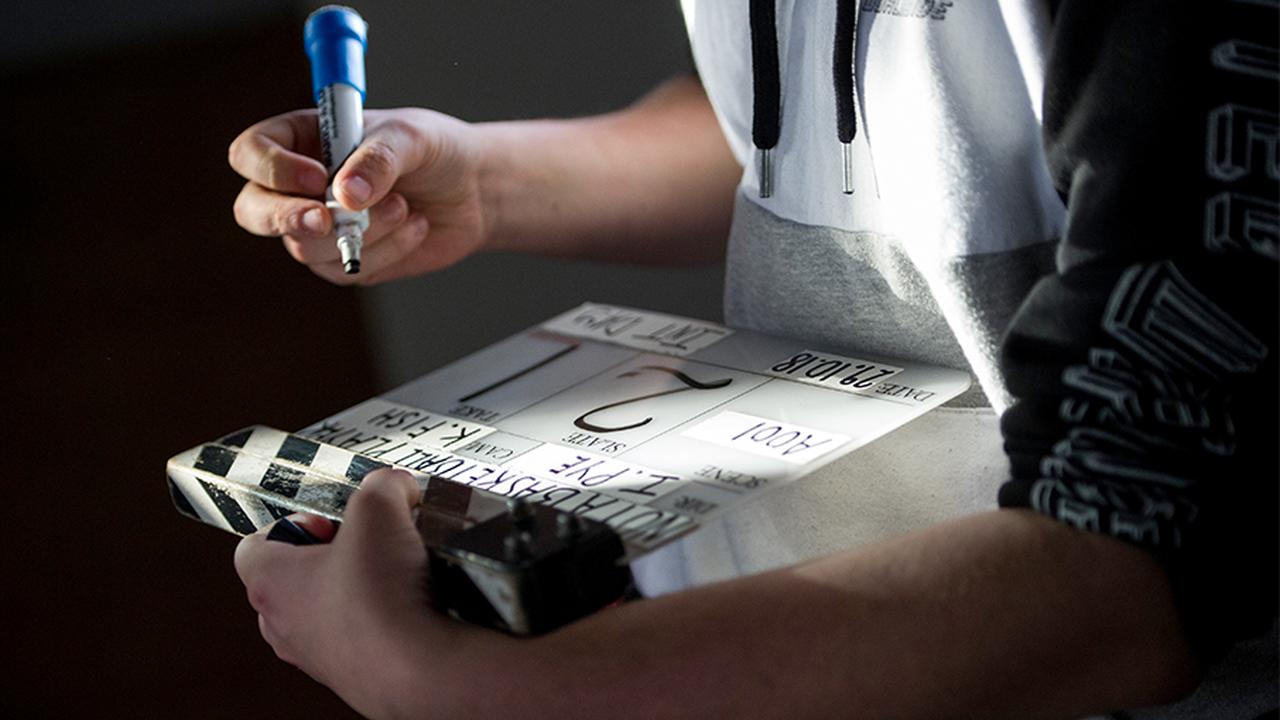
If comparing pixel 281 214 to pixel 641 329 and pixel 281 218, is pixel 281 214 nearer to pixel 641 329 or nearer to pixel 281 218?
pixel 281 218

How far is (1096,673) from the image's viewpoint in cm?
42

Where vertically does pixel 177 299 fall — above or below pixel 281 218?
below

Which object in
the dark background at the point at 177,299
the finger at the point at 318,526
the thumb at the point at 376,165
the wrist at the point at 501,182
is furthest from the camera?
the dark background at the point at 177,299

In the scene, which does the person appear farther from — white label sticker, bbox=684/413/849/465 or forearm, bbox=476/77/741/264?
forearm, bbox=476/77/741/264

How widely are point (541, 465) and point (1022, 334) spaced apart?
0.20m

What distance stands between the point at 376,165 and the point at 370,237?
7cm

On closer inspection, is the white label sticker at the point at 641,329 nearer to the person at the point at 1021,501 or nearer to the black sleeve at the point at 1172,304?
the person at the point at 1021,501

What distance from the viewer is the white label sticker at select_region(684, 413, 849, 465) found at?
1.73 feet

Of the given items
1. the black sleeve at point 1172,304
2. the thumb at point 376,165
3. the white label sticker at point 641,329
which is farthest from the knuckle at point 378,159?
the black sleeve at point 1172,304

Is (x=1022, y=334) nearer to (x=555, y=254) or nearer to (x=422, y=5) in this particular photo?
(x=555, y=254)

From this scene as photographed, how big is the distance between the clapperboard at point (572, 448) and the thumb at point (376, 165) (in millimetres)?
90

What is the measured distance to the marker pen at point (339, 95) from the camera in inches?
25.6

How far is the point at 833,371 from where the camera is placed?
1.97 feet

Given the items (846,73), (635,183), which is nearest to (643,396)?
(846,73)
